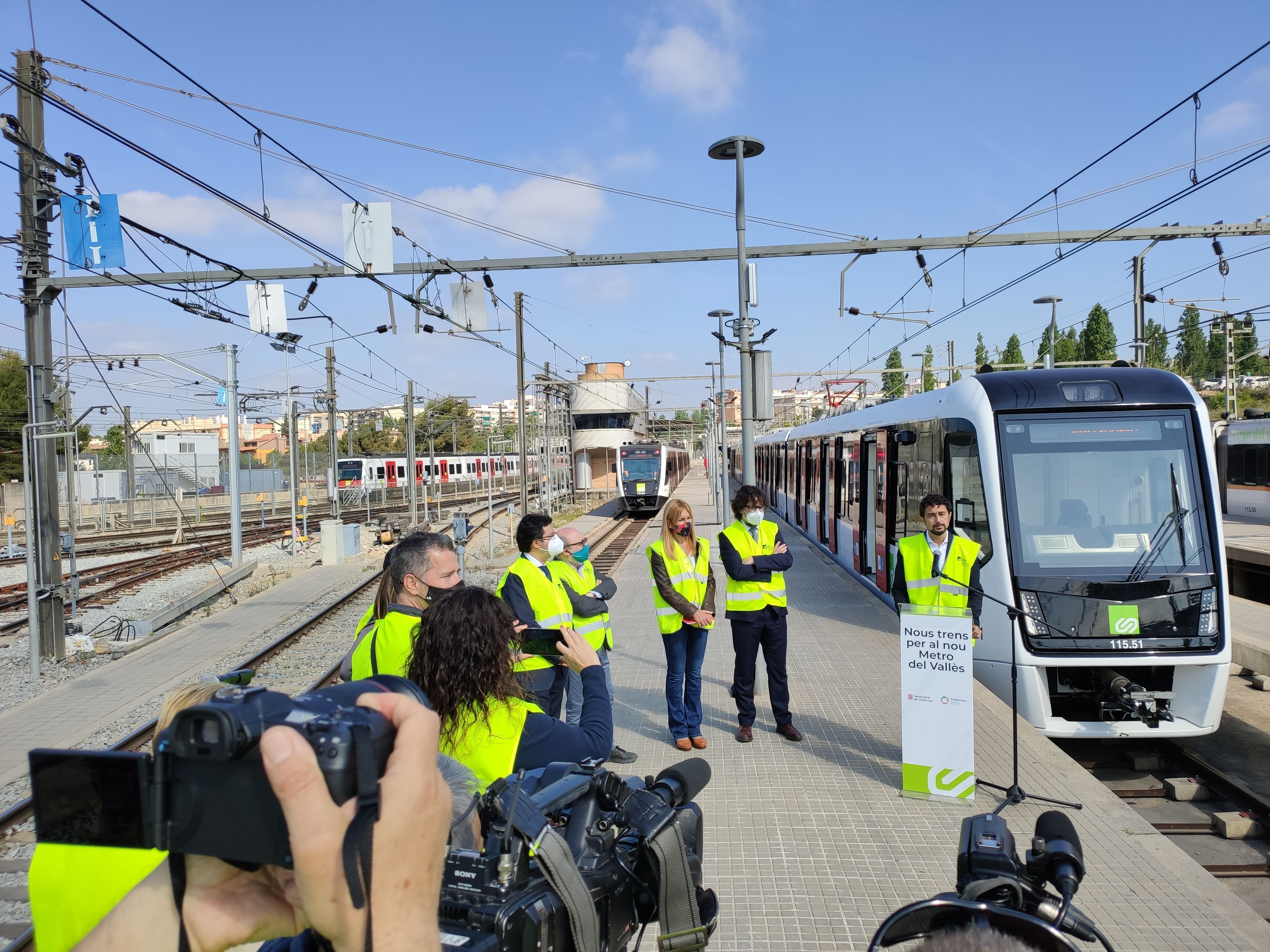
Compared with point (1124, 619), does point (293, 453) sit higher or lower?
higher

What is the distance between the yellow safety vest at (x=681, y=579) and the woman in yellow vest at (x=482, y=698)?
326 centimetres

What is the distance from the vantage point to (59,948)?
172 cm

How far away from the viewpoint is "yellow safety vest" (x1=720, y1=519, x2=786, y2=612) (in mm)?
6246

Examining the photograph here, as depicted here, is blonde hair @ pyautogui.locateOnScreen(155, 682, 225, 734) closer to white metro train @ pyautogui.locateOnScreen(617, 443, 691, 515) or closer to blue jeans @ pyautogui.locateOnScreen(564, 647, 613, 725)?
blue jeans @ pyautogui.locateOnScreen(564, 647, 613, 725)

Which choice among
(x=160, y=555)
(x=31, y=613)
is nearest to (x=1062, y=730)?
(x=31, y=613)

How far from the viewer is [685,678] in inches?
251

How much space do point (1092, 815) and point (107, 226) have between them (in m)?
10.8

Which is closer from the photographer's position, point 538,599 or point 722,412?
point 538,599

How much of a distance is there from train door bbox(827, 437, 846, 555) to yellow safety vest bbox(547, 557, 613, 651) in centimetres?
981

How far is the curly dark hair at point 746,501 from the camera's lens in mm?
6551

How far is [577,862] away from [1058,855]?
1076 mm

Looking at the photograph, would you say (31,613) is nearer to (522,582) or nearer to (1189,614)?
(522,582)

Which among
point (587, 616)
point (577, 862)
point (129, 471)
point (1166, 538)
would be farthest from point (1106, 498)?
point (129, 471)

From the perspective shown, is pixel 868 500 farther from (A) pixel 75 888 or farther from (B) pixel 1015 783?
(A) pixel 75 888
